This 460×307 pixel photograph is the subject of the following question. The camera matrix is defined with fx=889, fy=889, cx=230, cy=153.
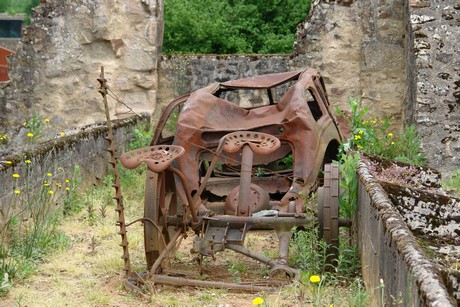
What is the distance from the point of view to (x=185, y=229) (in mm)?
6039

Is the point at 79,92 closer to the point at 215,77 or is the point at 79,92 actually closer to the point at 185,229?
the point at 215,77

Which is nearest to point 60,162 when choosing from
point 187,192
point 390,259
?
point 187,192

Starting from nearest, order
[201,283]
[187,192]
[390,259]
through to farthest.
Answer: [390,259], [201,283], [187,192]

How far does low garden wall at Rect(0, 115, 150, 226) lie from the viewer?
6.70m

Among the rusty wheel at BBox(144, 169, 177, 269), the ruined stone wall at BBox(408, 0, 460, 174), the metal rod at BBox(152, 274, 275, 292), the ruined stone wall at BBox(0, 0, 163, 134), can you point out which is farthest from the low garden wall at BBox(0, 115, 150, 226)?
the ruined stone wall at BBox(408, 0, 460, 174)

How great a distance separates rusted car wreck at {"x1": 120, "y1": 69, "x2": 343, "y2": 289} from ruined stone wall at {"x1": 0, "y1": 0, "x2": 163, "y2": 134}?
341 cm

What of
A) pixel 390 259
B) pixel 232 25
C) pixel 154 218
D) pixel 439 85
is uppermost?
pixel 390 259

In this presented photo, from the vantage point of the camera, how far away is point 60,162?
26.6 feet

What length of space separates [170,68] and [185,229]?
5567 mm

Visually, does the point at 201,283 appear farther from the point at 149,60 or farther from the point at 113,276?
the point at 149,60

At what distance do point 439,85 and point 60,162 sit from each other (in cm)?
Result: 423

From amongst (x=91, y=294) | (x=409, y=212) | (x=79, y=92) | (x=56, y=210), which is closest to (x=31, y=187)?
(x=56, y=210)

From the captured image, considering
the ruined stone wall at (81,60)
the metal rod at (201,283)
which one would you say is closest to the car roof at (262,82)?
the metal rod at (201,283)

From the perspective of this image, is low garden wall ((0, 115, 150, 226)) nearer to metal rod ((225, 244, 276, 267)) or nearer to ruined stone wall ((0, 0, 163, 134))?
ruined stone wall ((0, 0, 163, 134))
